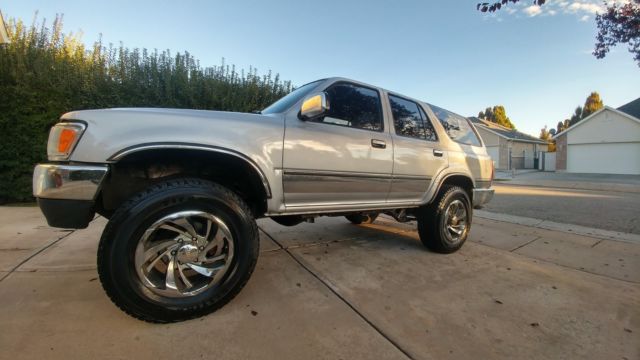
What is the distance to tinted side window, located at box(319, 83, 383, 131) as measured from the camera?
2.90 m

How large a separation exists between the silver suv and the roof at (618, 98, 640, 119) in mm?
29991

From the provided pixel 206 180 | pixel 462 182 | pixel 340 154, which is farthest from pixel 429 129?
pixel 206 180

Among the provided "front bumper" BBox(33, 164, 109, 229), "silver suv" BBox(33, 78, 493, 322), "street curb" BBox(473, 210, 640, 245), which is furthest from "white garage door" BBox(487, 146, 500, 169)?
"front bumper" BBox(33, 164, 109, 229)

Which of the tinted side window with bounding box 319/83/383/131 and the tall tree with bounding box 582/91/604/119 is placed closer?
the tinted side window with bounding box 319/83/383/131

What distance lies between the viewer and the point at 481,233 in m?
4.90

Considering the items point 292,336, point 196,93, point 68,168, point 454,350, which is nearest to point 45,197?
point 68,168

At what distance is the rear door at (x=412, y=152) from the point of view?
326 cm

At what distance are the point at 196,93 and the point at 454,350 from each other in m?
7.76

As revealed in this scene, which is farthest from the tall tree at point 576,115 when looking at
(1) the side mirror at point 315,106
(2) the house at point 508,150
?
(1) the side mirror at point 315,106

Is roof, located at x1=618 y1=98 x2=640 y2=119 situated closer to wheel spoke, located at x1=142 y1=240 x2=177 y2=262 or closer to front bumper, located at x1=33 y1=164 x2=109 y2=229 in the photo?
wheel spoke, located at x1=142 y1=240 x2=177 y2=262

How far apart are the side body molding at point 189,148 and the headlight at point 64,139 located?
0.25 metres

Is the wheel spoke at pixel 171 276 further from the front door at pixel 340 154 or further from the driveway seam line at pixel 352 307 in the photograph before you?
the driveway seam line at pixel 352 307

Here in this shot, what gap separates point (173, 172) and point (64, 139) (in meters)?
0.70

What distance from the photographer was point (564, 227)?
17.7 feet
